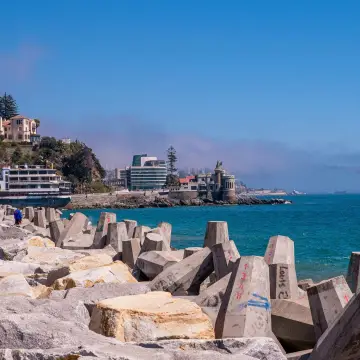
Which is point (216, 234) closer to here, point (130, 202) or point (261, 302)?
point (261, 302)

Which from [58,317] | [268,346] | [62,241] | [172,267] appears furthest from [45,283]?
[62,241]

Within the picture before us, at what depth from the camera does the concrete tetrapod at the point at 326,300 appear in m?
5.04

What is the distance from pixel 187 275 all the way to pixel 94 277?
3.45ft

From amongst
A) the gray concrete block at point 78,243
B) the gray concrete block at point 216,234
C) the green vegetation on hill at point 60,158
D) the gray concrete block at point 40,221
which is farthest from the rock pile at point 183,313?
the green vegetation on hill at point 60,158

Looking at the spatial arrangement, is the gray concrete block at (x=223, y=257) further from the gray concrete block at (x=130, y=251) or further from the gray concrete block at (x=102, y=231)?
the gray concrete block at (x=102, y=231)

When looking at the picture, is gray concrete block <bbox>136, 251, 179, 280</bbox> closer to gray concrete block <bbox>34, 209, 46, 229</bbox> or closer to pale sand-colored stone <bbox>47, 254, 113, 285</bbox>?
pale sand-colored stone <bbox>47, 254, 113, 285</bbox>

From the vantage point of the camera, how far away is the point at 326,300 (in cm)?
513

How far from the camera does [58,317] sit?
14.4 feet

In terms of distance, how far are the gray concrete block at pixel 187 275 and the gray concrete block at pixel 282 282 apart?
97 cm

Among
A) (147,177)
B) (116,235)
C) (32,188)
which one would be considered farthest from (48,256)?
(147,177)

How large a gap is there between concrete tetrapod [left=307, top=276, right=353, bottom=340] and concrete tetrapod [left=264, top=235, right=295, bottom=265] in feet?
6.88

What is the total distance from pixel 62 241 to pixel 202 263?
8700mm

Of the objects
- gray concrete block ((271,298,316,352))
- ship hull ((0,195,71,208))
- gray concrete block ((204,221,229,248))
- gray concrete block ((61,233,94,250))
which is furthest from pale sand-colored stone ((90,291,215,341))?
ship hull ((0,195,71,208))

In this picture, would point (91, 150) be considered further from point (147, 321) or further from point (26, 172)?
point (147, 321)
